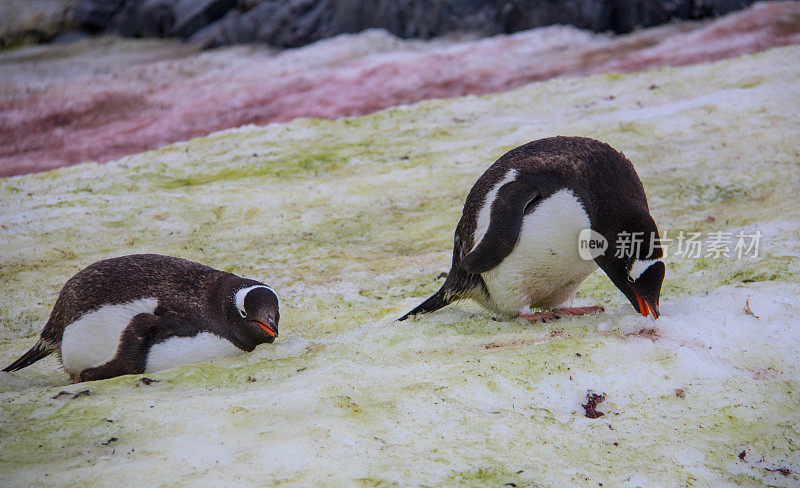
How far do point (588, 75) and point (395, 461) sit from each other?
8.94 metres

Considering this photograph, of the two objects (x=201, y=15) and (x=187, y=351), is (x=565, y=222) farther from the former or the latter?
(x=201, y=15)

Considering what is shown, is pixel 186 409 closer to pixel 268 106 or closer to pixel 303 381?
pixel 303 381

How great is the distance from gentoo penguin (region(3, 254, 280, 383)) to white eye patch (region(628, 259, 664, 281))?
80.0 inches

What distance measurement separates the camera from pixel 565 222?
3.91 metres

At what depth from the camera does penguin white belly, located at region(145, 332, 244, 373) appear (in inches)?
153

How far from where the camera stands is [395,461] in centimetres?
274

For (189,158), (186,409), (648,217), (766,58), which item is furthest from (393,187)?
(766,58)

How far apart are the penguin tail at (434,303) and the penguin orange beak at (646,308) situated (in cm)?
116

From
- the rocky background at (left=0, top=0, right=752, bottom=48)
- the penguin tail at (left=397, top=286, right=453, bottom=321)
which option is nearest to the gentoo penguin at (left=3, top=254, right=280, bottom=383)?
the penguin tail at (left=397, top=286, right=453, bottom=321)

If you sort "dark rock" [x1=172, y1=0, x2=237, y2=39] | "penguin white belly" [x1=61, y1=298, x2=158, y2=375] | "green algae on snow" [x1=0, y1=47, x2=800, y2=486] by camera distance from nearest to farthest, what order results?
1. "green algae on snow" [x1=0, y1=47, x2=800, y2=486]
2. "penguin white belly" [x1=61, y1=298, x2=158, y2=375]
3. "dark rock" [x1=172, y1=0, x2=237, y2=39]

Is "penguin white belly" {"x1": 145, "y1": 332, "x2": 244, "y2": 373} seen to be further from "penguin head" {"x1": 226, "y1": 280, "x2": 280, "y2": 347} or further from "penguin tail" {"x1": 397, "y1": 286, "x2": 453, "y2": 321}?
"penguin tail" {"x1": 397, "y1": 286, "x2": 453, "y2": 321}

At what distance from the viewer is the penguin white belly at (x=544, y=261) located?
3.92 meters

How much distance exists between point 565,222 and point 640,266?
494 mm

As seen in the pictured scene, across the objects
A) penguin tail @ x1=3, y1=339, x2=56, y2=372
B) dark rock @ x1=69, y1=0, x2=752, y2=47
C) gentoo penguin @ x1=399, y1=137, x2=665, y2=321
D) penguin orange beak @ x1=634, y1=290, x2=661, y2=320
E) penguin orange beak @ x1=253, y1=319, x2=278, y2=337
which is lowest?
penguin orange beak @ x1=634, y1=290, x2=661, y2=320
